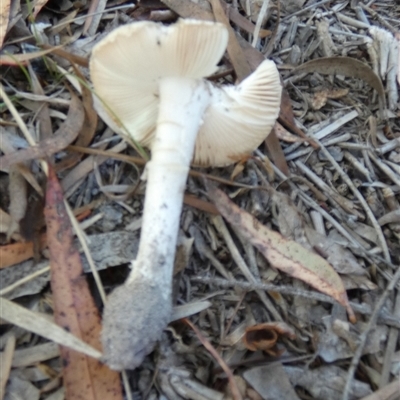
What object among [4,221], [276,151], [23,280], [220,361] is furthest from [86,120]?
[220,361]

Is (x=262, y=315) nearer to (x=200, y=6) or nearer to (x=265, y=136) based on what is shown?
(x=265, y=136)

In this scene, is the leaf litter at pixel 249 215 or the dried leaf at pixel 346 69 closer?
the leaf litter at pixel 249 215

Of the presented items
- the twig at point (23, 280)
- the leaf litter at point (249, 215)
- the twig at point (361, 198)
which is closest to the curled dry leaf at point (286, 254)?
the leaf litter at point (249, 215)

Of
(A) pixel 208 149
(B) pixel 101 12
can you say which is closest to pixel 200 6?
(B) pixel 101 12

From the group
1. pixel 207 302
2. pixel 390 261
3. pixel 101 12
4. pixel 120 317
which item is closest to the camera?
pixel 120 317

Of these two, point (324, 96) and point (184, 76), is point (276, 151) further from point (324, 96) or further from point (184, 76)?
point (184, 76)

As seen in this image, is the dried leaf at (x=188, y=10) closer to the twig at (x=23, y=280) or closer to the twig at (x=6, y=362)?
the twig at (x=23, y=280)
